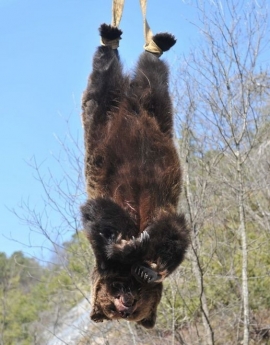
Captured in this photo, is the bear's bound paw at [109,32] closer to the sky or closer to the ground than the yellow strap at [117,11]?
closer to the ground

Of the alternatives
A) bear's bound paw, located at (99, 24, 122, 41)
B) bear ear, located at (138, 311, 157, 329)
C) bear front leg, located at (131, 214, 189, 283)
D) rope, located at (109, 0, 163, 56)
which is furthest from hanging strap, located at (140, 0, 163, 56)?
bear ear, located at (138, 311, 157, 329)

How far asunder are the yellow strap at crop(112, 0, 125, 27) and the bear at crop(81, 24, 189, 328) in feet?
0.21

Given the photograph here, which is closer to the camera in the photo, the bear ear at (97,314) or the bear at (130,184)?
the bear at (130,184)

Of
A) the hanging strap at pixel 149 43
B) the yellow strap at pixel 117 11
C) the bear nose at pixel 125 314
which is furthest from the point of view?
the hanging strap at pixel 149 43

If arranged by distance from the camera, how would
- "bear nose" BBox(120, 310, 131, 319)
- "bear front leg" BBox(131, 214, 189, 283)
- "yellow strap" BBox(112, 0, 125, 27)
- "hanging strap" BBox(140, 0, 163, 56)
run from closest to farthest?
"bear front leg" BBox(131, 214, 189, 283)
"bear nose" BBox(120, 310, 131, 319)
"yellow strap" BBox(112, 0, 125, 27)
"hanging strap" BBox(140, 0, 163, 56)

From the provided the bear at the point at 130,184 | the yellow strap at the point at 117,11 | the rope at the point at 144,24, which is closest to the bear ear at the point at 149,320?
the bear at the point at 130,184

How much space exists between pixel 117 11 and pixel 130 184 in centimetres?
166

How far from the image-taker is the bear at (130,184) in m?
3.94

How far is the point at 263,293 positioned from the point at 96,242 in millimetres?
9394

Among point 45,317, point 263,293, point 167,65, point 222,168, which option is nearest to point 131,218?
point 167,65

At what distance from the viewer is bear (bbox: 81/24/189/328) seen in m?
3.94

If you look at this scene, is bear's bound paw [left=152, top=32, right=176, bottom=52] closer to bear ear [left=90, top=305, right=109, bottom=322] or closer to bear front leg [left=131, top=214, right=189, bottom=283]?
bear front leg [left=131, top=214, right=189, bottom=283]

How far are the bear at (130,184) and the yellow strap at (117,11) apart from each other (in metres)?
0.06

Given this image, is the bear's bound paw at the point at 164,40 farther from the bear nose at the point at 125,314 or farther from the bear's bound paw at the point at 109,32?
the bear nose at the point at 125,314
